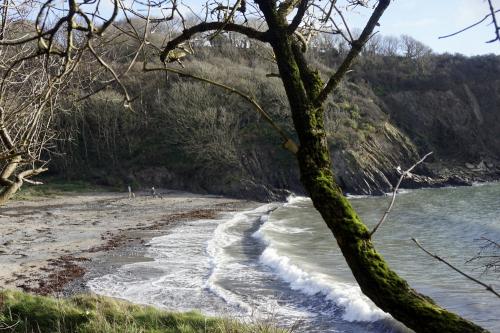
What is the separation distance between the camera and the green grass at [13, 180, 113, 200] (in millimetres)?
42309

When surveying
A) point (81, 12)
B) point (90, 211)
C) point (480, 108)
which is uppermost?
point (480, 108)

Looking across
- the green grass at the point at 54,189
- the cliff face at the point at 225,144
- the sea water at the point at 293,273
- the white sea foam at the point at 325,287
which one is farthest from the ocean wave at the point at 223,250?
the green grass at the point at 54,189

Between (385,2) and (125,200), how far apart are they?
134 feet

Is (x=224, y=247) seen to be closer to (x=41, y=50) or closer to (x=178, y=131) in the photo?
(x=41, y=50)

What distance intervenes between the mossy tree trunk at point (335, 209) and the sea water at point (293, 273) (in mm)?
4218

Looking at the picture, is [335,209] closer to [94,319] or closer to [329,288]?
[94,319]

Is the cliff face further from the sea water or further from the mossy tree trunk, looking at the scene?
the mossy tree trunk

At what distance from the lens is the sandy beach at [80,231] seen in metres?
16.7

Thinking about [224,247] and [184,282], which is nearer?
[184,282]

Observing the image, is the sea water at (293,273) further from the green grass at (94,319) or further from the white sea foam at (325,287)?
the green grass at (94,319)

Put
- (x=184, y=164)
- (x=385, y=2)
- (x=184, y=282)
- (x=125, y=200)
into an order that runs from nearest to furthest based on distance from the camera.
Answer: (x=385, y=2)
(x=184, y=282)
(x=125, y=200)
(x=184, y=164)

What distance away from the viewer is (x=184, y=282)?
1527 centimetres

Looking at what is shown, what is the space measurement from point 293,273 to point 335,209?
14304 millimetres

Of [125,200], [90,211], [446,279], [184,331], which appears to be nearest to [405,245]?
[446,279]
